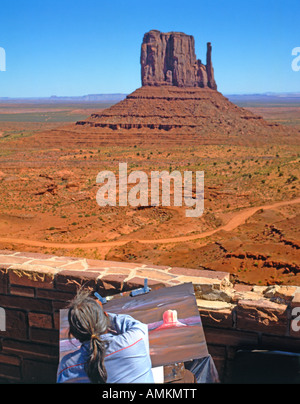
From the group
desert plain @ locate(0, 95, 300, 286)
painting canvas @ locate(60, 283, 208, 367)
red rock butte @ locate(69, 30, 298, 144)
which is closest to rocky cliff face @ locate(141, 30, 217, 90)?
red rock butte @ locate(69, 30, 298, 144)

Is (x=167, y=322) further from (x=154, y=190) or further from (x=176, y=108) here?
(x=176, y=108)

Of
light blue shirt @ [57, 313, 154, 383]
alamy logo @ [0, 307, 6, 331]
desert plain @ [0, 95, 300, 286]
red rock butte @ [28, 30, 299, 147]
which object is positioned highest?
red rock butte @ [28, 30, 299, 147]

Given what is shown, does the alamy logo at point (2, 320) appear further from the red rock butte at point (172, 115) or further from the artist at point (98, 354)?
the red rock butte at point (172, 115)

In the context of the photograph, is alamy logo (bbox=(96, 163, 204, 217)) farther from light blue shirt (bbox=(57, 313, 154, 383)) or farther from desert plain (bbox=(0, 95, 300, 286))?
light blue shirt (bbox=(57, 313, 154, 383))

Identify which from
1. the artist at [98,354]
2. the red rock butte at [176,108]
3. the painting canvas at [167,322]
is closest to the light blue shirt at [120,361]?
the artist at [98,354]

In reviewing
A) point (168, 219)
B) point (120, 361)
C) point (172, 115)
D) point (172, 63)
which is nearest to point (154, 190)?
point (168, 219)

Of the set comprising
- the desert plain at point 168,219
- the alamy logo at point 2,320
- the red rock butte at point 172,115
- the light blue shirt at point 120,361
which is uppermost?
the red rock butte at point 172,115
